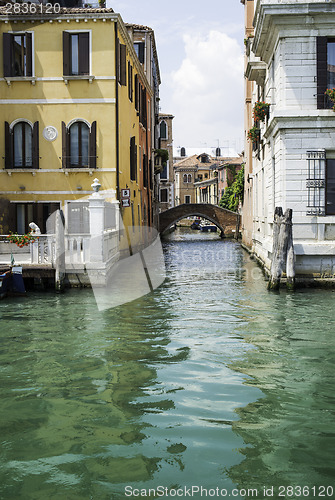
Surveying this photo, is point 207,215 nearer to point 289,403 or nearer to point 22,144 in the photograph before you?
point 22,144

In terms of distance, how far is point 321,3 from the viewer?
Result: 11812mm

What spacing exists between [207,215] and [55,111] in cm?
2458

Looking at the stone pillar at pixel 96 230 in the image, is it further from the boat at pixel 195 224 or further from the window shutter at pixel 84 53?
the boat at pixel 195 224

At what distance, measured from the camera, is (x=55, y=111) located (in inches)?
660

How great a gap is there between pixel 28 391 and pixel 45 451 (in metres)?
1.44

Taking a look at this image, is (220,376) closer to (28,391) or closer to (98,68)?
(28,391)

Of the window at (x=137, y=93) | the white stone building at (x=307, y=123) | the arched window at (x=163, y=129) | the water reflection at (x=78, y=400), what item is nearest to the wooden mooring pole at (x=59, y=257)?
the water reflection at (x=78, y=400)

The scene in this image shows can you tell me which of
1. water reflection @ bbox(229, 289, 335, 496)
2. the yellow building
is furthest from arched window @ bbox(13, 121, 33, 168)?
water reflection @ bbox(229, 289, 335, 496)

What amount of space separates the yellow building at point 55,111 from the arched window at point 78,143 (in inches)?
1.1

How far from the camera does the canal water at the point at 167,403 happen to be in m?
3.90

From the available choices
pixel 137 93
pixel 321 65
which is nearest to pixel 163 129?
pixel 137 93

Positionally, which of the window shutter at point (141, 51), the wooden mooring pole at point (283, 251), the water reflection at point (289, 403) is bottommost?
the water reflection at point (289, 403)

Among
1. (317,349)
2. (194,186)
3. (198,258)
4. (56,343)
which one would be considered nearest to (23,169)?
(198,258)

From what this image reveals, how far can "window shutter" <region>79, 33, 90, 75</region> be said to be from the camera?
54.1ft
